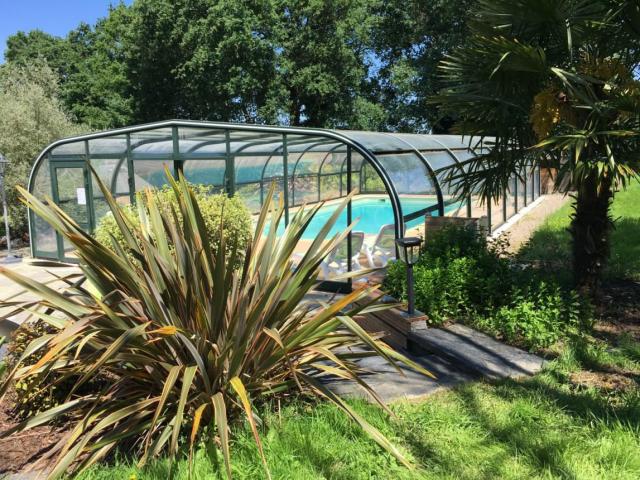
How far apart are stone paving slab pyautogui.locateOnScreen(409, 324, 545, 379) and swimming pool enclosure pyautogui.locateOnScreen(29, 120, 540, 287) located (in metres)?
2.25

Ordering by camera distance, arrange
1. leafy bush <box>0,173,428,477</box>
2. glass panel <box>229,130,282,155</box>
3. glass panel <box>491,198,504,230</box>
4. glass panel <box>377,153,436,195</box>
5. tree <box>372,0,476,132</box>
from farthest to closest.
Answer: tree <box>372,0,476,132</box>, glass panel <box>491,198,504,230</box>, glass panel <box>229,130,282,155</box>, glass panel <box>377,153,436,195</box>, leafy bush <box>0,173,428,477</box>

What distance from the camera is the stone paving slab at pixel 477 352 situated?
4.04 meters

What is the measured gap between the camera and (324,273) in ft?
25.2

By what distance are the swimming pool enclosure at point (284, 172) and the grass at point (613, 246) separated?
0.94 meters

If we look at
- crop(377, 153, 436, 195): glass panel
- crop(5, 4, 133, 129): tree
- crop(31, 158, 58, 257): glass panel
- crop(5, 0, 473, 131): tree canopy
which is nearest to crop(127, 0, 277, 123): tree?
crop(5, 0, 473, 131): tree canopy

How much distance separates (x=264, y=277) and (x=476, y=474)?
1.61 metres

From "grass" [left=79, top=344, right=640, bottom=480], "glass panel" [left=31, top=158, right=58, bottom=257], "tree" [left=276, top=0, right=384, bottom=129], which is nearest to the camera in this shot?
"grass" [left=79, top=344, right=640, bottom=480]

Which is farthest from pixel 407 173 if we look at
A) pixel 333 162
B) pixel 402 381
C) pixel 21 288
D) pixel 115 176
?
pixel 21 288

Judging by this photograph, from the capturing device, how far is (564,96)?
4.80m

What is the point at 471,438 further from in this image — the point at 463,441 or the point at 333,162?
the point at 333,162

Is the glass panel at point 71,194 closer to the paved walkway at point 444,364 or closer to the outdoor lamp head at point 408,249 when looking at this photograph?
the paved walkway at point 444,364

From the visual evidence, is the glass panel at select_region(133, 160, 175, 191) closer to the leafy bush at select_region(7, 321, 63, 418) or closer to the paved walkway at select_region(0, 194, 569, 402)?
the paved walkway at select_region(0, 194, 569, 402)

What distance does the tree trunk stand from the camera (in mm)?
5199

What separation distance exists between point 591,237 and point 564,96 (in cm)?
139
